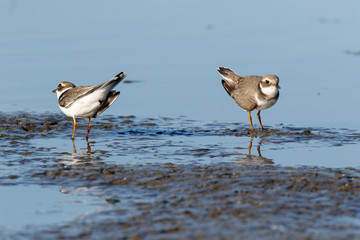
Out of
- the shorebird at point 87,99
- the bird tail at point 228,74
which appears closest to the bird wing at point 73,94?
the shorebird at point 87,99

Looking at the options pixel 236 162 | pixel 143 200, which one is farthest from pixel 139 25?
pixel 143 200

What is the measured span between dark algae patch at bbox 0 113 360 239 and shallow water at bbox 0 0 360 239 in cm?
2

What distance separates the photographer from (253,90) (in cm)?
1195

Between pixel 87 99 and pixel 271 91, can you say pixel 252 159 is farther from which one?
pixel 87 99

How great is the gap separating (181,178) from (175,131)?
3.40 m

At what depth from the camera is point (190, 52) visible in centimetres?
1667

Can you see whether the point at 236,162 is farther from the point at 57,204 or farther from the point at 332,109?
the point at 332,109

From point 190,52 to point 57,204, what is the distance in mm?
9738

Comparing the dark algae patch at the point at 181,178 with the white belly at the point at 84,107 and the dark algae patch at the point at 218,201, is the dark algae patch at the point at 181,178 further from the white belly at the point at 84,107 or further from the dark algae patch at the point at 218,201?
the white belly at the point at 84,107

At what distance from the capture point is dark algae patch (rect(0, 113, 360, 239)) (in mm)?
6570

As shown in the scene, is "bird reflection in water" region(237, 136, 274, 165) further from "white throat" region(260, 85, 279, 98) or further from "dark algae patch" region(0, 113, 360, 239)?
"white throat" region(260, 85, 279, 98)

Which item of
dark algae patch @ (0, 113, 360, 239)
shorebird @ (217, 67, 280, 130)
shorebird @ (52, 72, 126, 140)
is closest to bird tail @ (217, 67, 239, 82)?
shorebird @ (217, 67, 280, 130)

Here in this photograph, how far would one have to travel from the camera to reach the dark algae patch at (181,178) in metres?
6.57

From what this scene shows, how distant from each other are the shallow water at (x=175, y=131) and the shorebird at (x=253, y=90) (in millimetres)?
465
